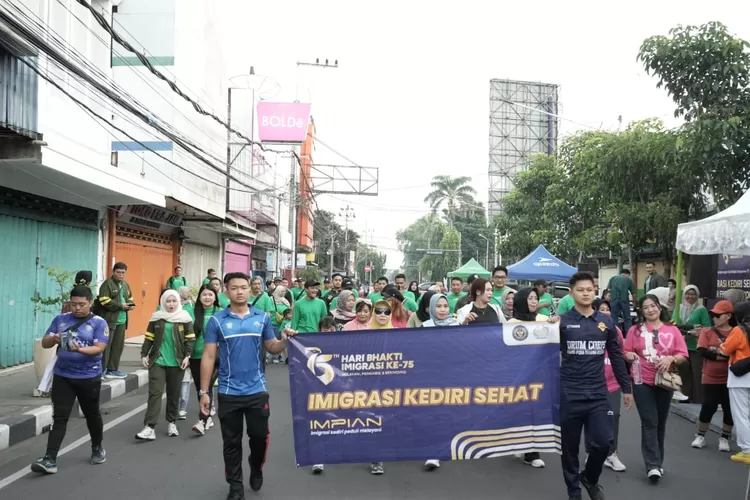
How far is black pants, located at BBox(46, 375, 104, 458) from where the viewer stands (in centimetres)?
602

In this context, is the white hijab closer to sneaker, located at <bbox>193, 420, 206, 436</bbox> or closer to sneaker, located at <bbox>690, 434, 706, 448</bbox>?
sneaker, located at <bbox>193, 420, 206, 436</bbox>

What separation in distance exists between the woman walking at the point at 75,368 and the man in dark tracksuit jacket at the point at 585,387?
3959 millimetres

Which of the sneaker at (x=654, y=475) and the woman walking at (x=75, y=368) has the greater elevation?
the woman walking at (x=75, y=368)

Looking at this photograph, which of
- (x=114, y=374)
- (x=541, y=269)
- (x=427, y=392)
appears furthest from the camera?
(x=541, y=269)

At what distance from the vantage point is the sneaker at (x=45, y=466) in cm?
593

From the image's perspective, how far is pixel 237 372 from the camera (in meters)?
5.13

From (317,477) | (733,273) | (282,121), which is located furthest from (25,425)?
(282,121)

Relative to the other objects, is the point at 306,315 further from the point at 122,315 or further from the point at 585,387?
the point at 585,387

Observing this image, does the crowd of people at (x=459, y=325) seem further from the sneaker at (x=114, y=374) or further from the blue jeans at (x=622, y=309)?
the blue jeans at (x=622, y=309)

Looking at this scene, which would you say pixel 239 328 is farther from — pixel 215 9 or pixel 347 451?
pixel 215 9

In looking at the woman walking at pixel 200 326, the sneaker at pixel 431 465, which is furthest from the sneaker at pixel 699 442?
the woman walking at pixel 200 326

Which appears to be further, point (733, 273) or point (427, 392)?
point (733, 273)

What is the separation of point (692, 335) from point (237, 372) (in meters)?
6.61

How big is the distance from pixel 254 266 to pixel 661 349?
35.1 m
